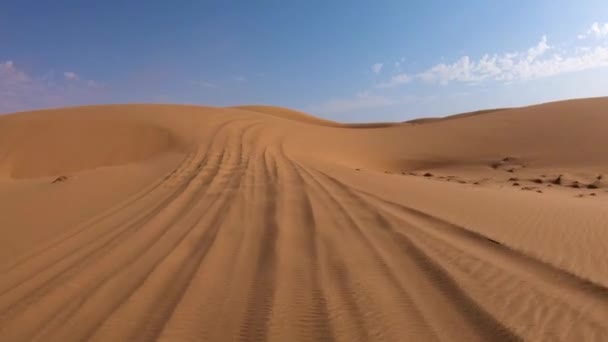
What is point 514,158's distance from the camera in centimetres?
1230

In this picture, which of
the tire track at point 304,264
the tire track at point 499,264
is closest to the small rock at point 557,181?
the tire track at point 499,264

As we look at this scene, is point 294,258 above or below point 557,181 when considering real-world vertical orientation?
below

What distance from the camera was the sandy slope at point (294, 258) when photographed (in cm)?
243

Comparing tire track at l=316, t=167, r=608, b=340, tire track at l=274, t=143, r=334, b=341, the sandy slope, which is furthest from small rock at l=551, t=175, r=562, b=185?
tire track at l=274, t=143, r=334, b=341

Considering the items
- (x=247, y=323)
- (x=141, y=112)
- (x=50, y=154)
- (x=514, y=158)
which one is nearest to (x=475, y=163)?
(x=514, y=158)

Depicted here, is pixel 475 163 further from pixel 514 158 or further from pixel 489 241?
pixel 489 241

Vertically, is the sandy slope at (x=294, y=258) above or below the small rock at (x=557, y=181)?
below

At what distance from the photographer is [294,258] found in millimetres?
3424

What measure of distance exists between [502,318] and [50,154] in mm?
13281

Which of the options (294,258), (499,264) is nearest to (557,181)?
(499,264)

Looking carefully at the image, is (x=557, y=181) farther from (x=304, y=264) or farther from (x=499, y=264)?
(x=304, y=264)

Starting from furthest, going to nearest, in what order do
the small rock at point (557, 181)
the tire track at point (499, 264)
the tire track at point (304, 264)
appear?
the small rock at point (557, 181) < the tire track at point (499, 264) < the tire track at point (304, 264)

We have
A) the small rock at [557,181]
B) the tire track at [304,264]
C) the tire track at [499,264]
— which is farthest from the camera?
Answer: the small rock at [557,181]

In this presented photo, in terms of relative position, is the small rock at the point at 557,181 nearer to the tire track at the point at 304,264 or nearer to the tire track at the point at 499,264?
the tire track at the point at 499,264
